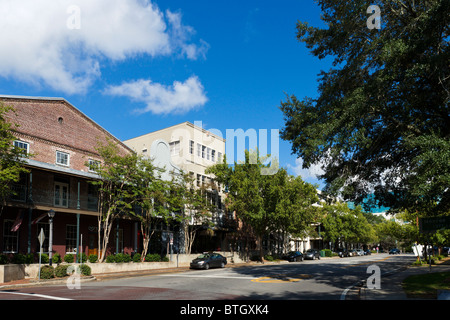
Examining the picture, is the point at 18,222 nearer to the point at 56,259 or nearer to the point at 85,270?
the point at 56,259

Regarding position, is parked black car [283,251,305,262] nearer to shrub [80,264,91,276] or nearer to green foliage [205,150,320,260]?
green foliage [205,150,320,260]

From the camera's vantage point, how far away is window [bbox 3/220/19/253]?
23.0 meters

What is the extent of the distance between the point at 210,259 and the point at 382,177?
16.6 m

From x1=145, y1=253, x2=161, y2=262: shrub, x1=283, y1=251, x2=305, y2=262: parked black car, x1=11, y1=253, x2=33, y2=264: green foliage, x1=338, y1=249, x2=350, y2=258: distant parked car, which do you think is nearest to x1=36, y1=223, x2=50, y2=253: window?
x1=11, y1=253, x2=33, y2=264: green foliage

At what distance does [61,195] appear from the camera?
84.3 feet

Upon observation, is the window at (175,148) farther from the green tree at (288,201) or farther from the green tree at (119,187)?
the green tree at (119,187)

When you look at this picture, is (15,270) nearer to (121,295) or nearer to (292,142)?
(121,295)

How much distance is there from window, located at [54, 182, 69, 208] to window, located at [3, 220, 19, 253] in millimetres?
2896

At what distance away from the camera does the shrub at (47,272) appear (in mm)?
19906

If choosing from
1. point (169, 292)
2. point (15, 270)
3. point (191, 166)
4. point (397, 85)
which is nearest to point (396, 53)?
point (397, 85)

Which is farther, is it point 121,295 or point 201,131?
point 201,131

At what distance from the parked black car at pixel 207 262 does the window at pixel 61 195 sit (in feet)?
34.2

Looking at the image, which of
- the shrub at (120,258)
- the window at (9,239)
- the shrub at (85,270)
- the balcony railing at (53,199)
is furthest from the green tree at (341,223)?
the window at (9,239)

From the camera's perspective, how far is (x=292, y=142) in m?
18.7
